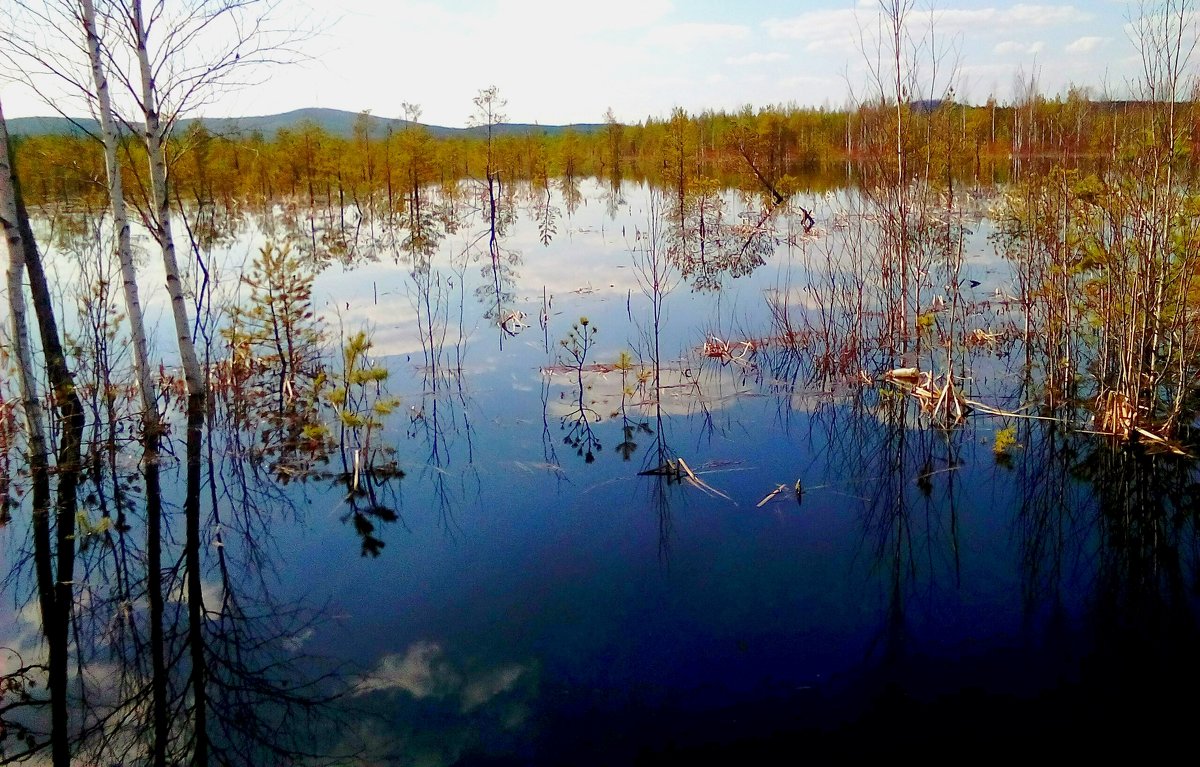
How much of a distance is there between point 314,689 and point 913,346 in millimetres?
7812

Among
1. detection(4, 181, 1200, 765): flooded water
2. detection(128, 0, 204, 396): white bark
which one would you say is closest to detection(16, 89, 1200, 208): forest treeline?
detection(128, 0, 204, 396): white bark

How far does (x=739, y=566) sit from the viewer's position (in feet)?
16.5

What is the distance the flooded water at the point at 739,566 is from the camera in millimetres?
3701

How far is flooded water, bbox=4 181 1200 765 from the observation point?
3.70 meters

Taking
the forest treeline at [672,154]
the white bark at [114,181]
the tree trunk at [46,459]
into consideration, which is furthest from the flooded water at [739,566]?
the forest treeline at [672,154]

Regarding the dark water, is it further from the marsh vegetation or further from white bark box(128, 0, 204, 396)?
white bark box(128, 0, 204, 396)

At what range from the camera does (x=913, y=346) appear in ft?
31.7

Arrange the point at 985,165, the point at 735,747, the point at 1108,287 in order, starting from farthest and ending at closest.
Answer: the point at 985,165
the point at 1108,287
the point at 735,747

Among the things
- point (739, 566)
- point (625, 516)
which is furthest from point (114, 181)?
point (739, 566)

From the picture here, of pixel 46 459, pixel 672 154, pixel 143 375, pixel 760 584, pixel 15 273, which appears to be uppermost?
pixel 672 154

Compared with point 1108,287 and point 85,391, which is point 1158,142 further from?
point 85,391

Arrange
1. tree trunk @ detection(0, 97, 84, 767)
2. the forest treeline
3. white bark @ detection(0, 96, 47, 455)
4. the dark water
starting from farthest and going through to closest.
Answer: the forest treeline → white bark @ detection(0, 96, 47, 455) → tree trunk @ detection(0, 97, 84, 767) → the dark water

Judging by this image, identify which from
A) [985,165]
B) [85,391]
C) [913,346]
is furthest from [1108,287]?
[985,165]

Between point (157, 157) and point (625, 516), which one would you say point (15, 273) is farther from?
point (625, 516)
